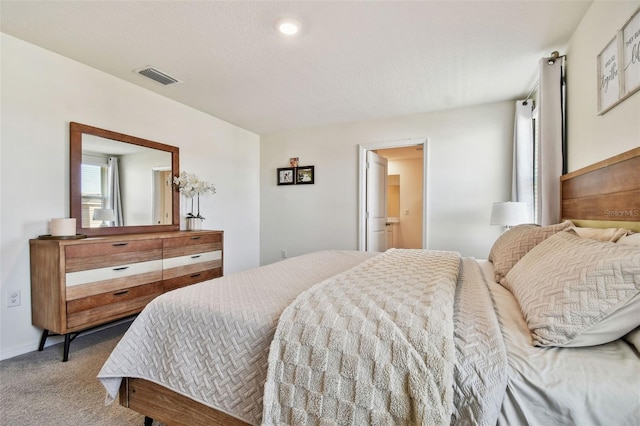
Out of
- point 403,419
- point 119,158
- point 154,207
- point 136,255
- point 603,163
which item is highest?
point 119,158

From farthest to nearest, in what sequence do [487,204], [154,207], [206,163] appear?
[206,163]
[487,204]
[154,207]

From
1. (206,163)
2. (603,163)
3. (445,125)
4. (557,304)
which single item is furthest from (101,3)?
(445,125)

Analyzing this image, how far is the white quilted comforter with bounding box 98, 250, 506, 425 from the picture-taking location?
802mm

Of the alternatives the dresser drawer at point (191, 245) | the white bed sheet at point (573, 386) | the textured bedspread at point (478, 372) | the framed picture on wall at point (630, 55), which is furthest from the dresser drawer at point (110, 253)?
the framed picture on wall at point (630, 55)

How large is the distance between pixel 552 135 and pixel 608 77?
29.5 inches

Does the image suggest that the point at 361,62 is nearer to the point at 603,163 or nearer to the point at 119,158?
the point at 603,163

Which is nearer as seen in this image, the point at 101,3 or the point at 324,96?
the point at 101,3

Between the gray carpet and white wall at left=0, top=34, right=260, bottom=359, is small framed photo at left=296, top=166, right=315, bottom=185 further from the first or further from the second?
the gray carpet

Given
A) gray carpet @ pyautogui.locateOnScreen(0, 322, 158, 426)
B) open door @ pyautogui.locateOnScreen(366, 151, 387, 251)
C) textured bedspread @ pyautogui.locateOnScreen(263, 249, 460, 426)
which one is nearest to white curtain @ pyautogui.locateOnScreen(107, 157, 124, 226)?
gray carpet @ pyautogui.locateOnScreen(0, 322, 158, 426)

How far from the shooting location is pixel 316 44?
2.32 meters

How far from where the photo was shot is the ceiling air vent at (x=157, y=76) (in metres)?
2.76

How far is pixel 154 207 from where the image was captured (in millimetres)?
3307

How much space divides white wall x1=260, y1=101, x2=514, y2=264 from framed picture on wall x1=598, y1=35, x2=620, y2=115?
5.87ft

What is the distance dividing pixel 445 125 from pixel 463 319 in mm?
3280
